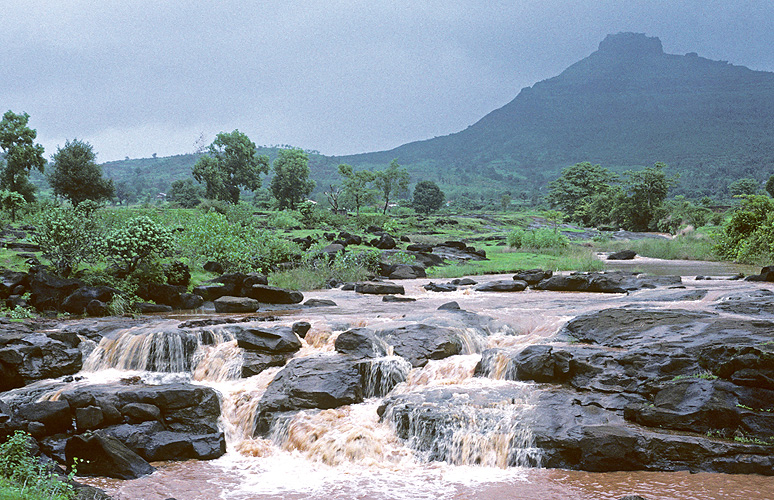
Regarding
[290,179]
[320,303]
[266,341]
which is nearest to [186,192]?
[290,179]

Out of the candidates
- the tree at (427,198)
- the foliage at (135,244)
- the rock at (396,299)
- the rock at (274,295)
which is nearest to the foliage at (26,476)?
the foliage at (135,244)

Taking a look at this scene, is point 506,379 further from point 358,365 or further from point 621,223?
point 621,223

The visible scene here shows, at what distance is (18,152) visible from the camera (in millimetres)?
38719

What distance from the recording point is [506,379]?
1118 centimetres

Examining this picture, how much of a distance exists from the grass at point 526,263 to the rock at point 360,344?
15.7 m

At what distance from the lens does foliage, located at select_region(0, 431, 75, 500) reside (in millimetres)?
6019

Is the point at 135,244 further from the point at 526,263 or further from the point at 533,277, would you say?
the point at 526,263

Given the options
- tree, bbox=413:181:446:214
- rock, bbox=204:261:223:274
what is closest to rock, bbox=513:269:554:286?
rock, bbox=204:261:223:274

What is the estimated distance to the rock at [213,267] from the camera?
23422 millimetres

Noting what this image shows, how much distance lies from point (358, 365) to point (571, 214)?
83.3 meters

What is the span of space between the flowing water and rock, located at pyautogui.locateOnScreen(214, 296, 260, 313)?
3.51 meters

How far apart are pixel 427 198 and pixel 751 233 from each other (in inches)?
2584

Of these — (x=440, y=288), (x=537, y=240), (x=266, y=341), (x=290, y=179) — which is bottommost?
(x=440, y=288)

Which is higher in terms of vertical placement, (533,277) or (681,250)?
(681,250)
